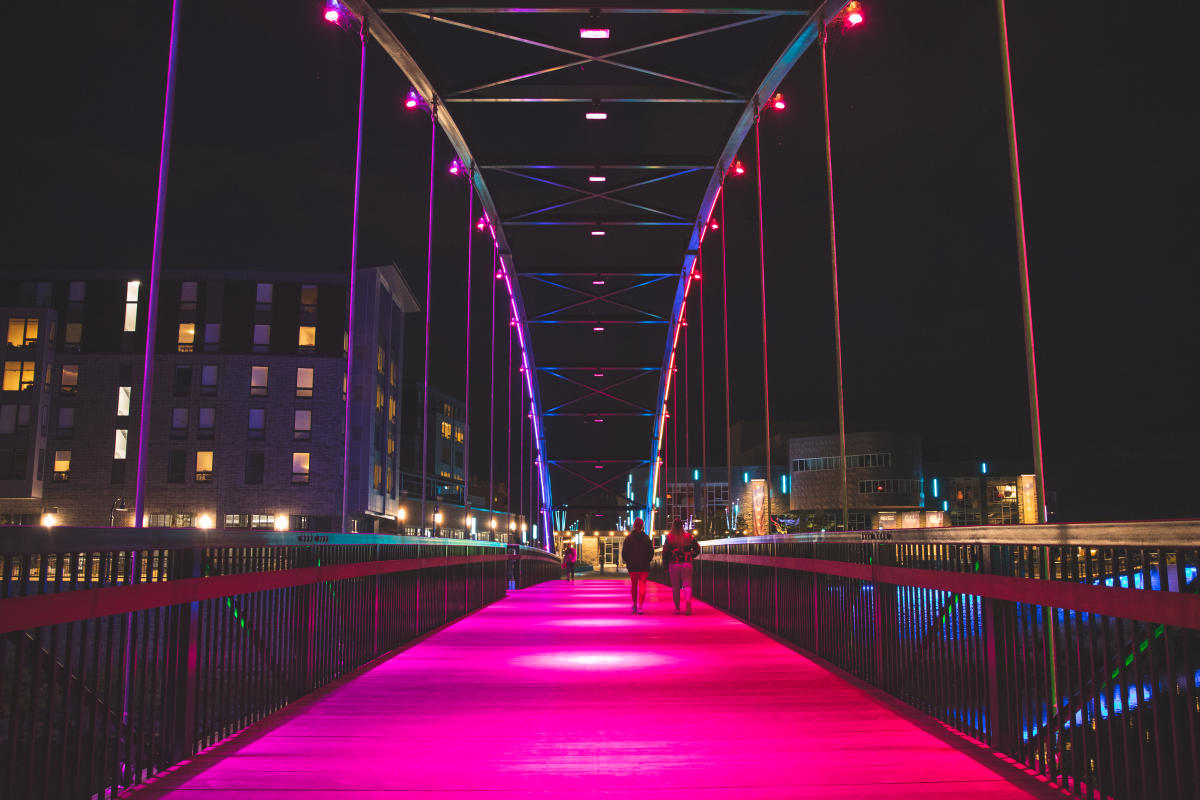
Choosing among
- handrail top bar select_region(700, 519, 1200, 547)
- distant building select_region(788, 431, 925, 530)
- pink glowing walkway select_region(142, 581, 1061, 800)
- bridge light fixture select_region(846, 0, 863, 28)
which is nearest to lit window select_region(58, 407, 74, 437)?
bridge light fixture select_region(846, 0, 863, 28)

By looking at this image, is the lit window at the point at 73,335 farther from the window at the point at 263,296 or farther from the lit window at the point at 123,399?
the window at the point at 263,296

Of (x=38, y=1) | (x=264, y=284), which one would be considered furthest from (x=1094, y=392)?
(x=38, y=1)

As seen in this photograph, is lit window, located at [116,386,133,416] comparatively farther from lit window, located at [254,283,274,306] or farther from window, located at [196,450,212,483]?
lit window, located at [254,283,274,306]

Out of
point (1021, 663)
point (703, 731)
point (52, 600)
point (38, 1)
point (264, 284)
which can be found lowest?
point (703, 731)

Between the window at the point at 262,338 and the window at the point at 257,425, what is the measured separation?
291 cm

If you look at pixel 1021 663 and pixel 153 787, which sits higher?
pixel 1021 663

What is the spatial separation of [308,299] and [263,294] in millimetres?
2003

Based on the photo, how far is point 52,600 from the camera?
329cm

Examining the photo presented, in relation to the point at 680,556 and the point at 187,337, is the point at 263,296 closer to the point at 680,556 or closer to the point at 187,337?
the point at 187,337

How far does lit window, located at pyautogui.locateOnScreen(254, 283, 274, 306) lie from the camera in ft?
161

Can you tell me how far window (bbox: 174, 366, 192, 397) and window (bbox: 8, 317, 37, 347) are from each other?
5748mm

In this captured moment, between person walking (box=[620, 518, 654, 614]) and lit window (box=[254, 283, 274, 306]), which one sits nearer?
person walking (box=[620, 518, 654, 614])

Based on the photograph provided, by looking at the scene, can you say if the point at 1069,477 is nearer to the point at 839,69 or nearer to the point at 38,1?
the point at 839,69

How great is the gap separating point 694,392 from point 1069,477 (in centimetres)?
5194
